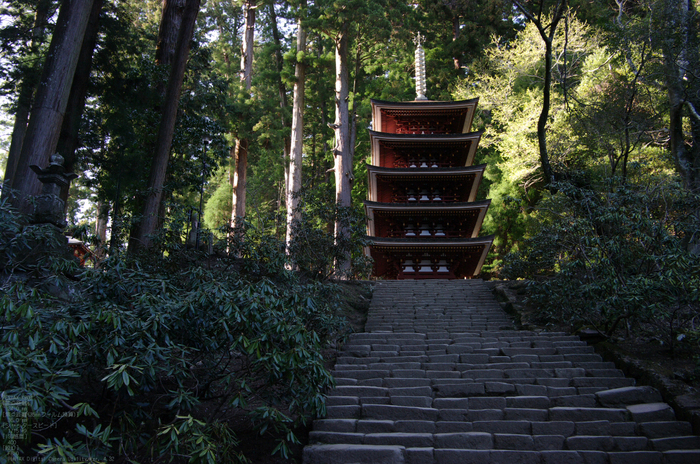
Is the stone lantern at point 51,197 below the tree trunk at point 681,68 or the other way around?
below

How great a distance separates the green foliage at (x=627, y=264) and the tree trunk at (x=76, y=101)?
8603mm

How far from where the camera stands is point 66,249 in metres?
5.09

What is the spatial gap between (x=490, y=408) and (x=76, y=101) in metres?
8.84

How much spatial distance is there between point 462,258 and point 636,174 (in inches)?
208

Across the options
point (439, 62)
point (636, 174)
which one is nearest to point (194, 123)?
point (636, 174)

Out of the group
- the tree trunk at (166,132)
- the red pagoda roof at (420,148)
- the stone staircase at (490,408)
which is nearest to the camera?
the stone staircase at (490,408)

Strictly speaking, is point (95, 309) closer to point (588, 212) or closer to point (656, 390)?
point (656, 390)

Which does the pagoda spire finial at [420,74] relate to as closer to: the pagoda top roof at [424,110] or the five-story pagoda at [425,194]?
the five-story pagoda at [425,194]

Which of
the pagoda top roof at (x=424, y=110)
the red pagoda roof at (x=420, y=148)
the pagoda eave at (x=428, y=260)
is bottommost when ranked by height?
the pagoda eave at (x=428, y=260)

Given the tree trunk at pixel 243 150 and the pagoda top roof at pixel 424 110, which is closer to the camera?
the pagoda top roof at pixel 424 110

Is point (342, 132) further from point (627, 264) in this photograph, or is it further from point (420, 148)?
point (627, 264)

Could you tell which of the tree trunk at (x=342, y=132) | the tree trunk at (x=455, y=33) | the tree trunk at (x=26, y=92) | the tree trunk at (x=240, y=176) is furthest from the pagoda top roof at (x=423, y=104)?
the tree trunk at (x=26, y=92)

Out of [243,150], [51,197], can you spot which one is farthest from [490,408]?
[243,150]

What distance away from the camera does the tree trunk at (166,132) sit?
699 cm
